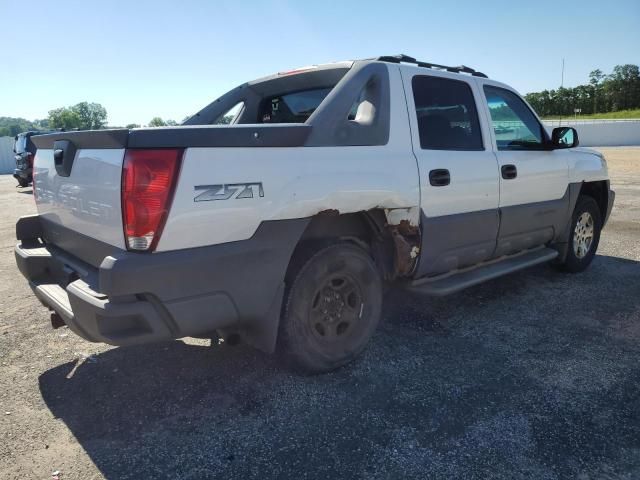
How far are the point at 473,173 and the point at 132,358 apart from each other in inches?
116

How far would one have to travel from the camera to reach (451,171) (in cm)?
373

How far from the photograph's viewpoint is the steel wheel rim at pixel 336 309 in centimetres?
316

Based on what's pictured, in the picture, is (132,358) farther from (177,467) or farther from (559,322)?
(559,322)

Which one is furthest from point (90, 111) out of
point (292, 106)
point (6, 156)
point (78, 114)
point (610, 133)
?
point (292, 106)

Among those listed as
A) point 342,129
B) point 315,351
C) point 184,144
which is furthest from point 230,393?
point 342,129

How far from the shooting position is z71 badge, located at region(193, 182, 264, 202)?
2445mm

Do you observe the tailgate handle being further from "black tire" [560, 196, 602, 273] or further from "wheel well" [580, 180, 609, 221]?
"wheel well" [580, 180, 609, 221]

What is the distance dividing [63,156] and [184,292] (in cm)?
125

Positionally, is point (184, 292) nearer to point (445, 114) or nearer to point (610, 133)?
point (445, 114)

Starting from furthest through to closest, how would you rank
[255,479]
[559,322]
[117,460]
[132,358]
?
1. [559,322]
2. [132,358]
3. [117,460]
4. [255,479]

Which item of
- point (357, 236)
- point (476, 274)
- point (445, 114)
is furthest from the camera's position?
point (476, 274)

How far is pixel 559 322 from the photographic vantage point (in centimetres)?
418

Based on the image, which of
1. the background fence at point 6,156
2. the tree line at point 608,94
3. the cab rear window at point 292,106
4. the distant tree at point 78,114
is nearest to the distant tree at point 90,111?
the distant tree at point 78,114

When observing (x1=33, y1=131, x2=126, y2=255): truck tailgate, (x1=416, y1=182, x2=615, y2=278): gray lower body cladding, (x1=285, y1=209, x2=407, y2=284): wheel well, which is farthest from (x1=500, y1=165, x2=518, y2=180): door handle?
(x1=33, y1=131, x2=126, y2=255): truck tailgate
